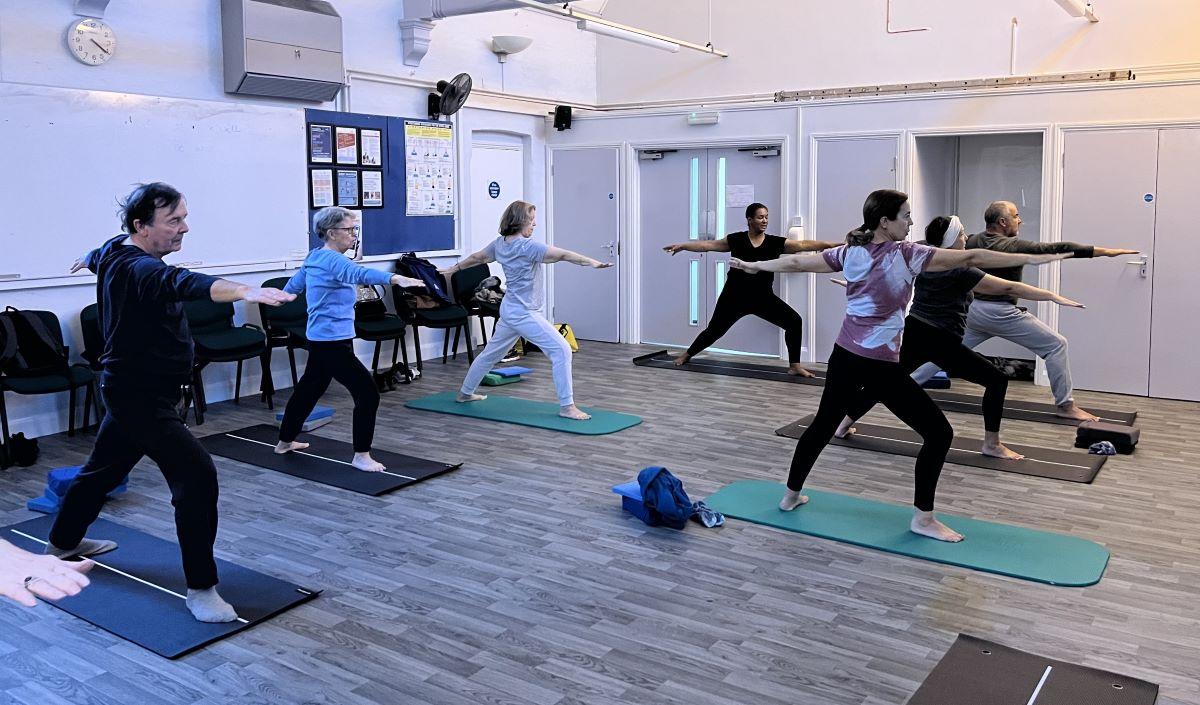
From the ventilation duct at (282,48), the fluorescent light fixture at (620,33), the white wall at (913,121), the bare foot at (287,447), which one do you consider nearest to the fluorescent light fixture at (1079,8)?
the white wall at (913,121)

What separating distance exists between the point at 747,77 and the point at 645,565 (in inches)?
269

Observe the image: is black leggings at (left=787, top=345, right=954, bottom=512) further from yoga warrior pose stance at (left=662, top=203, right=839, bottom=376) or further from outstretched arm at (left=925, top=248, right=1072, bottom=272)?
yoga warrior pose stance at (left=662, top=203, right=839, bottom=376)

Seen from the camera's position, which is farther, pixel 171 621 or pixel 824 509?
pixel 824 509

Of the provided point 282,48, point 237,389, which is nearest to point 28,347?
point 237,389

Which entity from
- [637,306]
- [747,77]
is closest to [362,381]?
[637,306]

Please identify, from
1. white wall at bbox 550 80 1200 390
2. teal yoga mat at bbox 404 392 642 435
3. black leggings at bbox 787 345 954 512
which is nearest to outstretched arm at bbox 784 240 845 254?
white wall at bbox 550 80 1200 390

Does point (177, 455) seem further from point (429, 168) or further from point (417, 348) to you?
point (429, 168)

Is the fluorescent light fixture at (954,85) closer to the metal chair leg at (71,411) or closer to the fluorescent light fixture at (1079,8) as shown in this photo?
the fluorescent light fixture at (1079,8)

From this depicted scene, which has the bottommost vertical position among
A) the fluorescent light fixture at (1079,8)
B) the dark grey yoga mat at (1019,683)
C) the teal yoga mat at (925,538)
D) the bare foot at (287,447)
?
the dark grey yoga mat at (1019,683)

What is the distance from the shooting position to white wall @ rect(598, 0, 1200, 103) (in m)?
8.07

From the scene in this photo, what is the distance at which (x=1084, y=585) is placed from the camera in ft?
13.0

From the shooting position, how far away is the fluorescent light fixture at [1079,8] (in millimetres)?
7850

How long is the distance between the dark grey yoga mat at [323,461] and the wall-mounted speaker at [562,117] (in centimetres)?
487

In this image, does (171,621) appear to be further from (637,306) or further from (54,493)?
(637,306)
